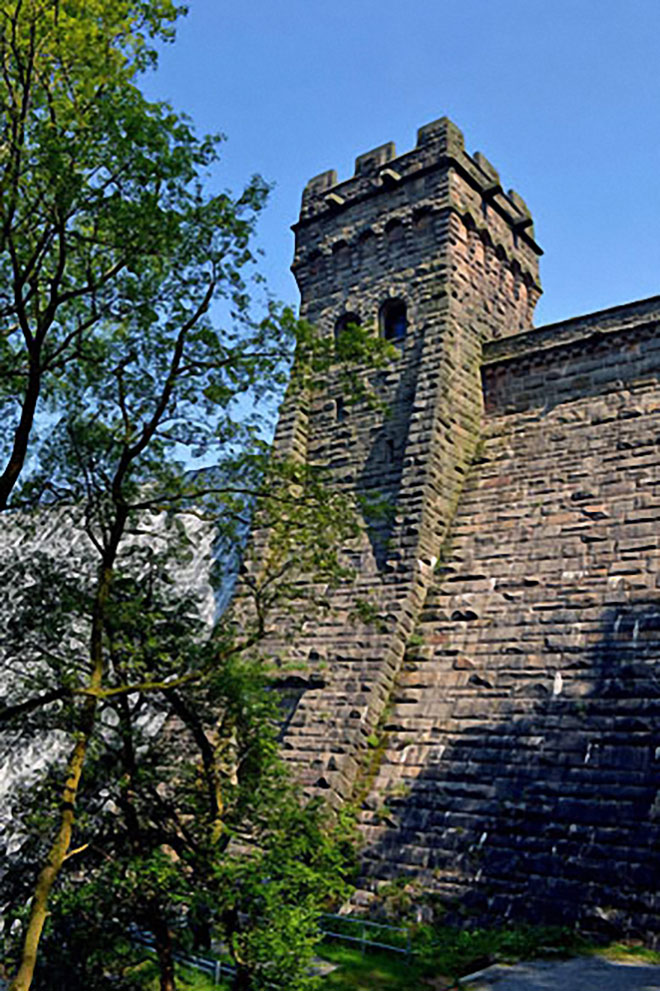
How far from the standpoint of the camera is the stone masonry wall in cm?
927

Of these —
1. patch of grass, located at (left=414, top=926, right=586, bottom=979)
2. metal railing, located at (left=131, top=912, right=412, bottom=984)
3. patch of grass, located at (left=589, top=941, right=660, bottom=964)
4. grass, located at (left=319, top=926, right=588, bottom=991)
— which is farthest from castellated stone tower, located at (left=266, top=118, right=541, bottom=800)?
patch of grass, located at (left=589, top=941, right=660, bottom=964)

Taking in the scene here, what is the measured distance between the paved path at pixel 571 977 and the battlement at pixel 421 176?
46.1ft

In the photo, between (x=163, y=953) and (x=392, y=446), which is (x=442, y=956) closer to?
(x=163, y=953)

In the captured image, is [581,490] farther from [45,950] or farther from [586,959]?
[45,950]

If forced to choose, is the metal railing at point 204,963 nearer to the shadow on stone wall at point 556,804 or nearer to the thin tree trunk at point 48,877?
the thin tree trunk at point 48,877

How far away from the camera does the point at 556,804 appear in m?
9.69

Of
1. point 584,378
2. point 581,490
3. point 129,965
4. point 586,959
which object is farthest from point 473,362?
point 129,965

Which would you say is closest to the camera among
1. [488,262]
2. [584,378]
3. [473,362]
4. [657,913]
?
[657,913]

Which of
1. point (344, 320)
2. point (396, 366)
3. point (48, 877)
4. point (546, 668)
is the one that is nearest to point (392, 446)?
point (396, 366)

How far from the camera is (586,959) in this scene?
25.5ft

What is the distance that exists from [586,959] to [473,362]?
36.2 feet

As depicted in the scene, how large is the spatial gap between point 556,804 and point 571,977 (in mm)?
2633

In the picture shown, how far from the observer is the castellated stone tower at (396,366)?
12.8 meters

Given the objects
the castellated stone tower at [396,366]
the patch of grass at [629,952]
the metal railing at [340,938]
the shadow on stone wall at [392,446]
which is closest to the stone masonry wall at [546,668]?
the patch of grass at [629,952]
